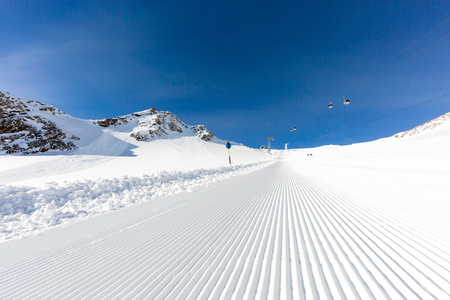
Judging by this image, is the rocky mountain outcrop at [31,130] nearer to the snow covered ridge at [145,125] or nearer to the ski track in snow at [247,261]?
the snow covered ridge at [145,125]

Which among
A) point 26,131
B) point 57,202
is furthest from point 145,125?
point 57,202

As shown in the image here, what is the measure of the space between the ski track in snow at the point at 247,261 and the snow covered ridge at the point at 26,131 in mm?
38091

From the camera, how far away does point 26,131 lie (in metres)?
30.9

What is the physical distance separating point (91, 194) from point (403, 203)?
1062cm

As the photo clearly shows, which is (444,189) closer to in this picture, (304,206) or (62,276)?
(304,206)

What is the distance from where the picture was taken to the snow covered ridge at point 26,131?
28.1m

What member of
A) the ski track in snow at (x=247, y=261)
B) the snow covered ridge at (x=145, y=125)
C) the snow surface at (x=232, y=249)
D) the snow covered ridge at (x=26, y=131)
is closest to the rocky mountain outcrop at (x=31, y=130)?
the snow covered ridge at (x=26, y=131)

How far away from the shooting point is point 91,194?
690 cm

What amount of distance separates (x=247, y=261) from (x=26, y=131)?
4691 cm

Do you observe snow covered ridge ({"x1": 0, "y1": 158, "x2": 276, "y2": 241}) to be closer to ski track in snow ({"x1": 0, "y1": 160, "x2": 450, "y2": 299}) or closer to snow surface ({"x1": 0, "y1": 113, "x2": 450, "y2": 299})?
snow surface ({"x1": 0, "y1": 113, "x2": 450, "y2": 299})

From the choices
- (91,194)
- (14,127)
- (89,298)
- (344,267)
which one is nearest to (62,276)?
(89,298)

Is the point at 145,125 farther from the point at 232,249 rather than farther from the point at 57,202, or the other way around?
the point at 232,249

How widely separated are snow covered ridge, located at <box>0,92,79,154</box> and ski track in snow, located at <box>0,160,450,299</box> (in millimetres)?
38091

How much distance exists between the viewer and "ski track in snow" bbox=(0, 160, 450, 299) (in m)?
1.79
